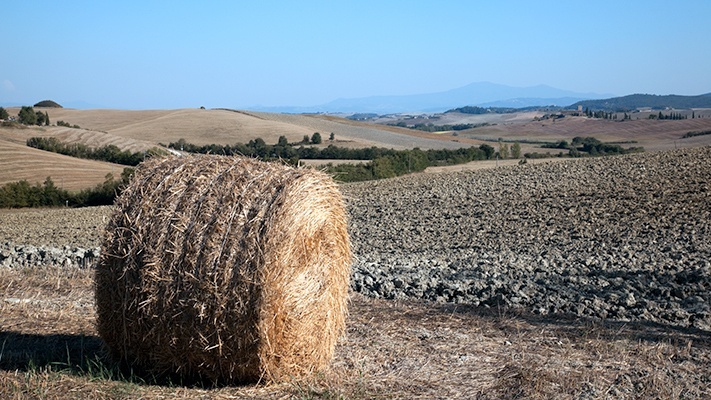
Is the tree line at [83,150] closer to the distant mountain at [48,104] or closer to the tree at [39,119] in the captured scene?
the tree at [39,119]

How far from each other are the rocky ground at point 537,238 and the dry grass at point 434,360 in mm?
1255

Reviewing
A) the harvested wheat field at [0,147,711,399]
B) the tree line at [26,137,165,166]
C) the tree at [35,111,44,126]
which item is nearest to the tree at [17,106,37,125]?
the tree at [35,111,44,126]

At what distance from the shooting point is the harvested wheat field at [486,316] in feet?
19.8

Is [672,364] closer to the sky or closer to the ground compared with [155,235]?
closer to the ground

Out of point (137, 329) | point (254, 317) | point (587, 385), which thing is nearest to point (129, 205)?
point (137, 329)

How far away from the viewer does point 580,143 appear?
226ft

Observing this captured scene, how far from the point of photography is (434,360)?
22.0 ft

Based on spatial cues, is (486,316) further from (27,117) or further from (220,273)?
(27,117)

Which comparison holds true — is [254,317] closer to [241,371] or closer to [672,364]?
[241,371]

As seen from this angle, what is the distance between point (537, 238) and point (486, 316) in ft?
32.4

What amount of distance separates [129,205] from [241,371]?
1701 millimetres

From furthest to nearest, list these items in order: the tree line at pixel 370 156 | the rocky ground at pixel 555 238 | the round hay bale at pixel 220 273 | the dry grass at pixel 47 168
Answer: the tree line at pixel 370 156
the dry grass at pixel 47 168
the rocky ground at pixel 555 238
the round hay bale at pixel 220 273

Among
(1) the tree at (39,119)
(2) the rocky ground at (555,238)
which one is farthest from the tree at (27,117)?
(2) the rocky ground at (555,238)

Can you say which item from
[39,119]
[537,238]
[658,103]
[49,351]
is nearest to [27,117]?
[39,119]
